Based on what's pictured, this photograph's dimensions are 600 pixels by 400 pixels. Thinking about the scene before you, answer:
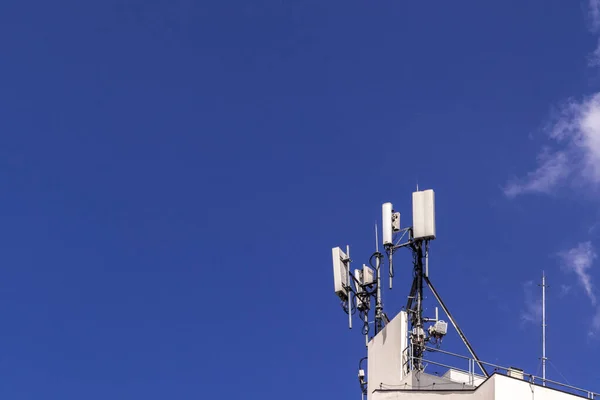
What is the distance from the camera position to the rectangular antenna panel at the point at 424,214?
45.6 metres

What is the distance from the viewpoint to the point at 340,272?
4919 cm

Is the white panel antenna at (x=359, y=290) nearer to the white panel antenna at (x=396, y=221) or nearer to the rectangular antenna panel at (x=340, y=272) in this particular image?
the rectangular antenna panel at (x=340, y=272)

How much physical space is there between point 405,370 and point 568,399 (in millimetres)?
6761

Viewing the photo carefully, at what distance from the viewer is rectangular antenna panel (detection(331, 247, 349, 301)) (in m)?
48.9

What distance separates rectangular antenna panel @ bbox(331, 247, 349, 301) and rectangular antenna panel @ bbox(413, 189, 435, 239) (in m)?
4.66

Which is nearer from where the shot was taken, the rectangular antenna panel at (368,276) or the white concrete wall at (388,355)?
the white concrete wall at (388,355)

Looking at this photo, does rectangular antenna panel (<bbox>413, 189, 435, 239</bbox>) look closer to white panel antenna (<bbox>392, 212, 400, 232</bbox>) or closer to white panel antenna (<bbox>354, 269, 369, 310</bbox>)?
white panel antenna (<bbox>392, 212, 400, 232</bbox>)

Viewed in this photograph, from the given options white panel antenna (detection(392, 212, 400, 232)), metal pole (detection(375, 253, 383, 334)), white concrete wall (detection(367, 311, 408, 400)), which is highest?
white panel antenna (detection(392, 212, 400, 232))

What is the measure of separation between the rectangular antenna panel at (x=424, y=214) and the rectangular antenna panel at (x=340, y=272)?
15.3 feet

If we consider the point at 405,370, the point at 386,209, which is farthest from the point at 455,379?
the point at 386,209

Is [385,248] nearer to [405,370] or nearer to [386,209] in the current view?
[386,209]

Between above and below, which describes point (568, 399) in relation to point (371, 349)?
below

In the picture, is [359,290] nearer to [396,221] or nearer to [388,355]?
[396,221]

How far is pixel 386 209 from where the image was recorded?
1870 inches
